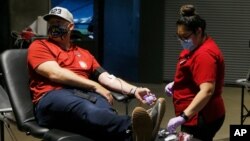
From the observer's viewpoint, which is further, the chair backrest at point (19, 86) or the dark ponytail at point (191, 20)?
the chair backrest at point (19, 86)

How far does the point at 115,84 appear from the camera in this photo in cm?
364

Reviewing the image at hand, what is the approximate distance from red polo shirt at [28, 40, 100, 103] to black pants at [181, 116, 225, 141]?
87cm

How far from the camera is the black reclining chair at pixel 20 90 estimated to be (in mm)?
3298

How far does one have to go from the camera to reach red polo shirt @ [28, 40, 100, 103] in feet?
10.9

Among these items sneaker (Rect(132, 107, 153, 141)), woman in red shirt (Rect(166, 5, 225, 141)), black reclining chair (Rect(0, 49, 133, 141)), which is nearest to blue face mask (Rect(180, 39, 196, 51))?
woman in red shirt (Rect(166, 5, 225, 141))

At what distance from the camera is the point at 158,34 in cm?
814

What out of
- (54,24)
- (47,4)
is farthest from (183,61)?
(47,4)

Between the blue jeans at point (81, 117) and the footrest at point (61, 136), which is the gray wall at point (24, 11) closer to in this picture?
the blue jeans at point (81, 117)

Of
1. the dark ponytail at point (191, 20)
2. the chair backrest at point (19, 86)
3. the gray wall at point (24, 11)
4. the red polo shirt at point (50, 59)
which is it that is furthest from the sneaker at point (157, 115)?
the gray wall at point (24, 11)

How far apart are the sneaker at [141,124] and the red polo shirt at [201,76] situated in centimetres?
36

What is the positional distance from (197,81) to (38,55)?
109cm

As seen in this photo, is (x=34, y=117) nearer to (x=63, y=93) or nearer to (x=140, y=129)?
(x=63, y=93)

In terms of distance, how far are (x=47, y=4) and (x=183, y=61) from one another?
4620 mm

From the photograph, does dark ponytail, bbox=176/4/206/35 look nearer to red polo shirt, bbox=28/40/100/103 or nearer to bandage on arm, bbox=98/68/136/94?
bandage on arm, bbox=98/68/136/94
